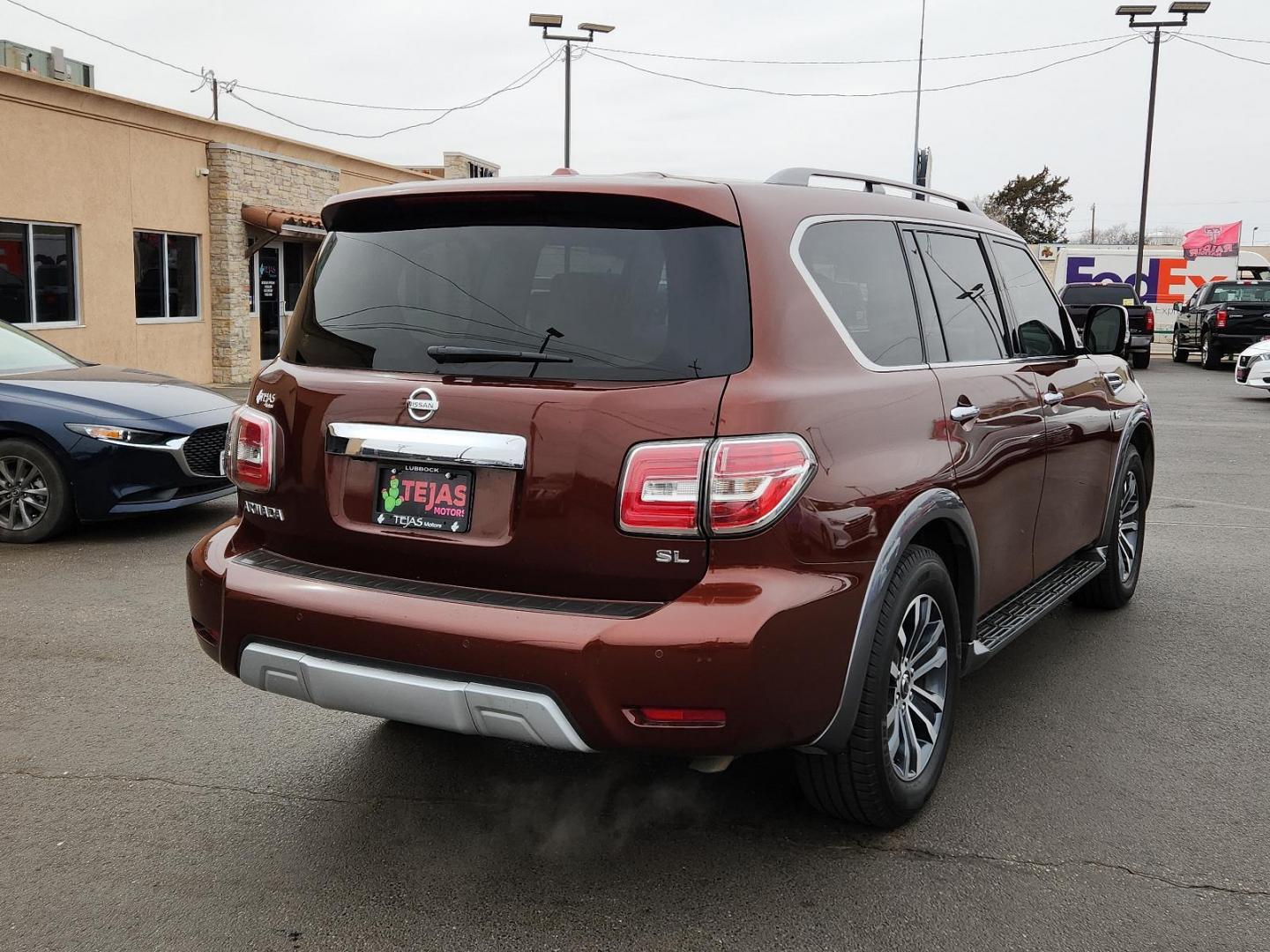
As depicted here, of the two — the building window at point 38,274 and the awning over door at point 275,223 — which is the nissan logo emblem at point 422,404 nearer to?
the building window at point 38,274

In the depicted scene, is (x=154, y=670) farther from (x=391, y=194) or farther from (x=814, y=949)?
(x=814, y=949)

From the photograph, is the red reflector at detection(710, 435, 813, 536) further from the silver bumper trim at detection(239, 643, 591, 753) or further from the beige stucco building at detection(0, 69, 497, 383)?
the beige stucco building at detection(0, 69, 497, 383)

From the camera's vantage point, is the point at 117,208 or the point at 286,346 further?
the point at 117,208

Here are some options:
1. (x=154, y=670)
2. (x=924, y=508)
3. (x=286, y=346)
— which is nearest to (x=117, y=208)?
(x=154, y=670)

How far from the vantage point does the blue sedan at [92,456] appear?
7.29 meters

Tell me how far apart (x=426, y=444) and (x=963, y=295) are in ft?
6.89

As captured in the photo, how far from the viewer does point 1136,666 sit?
16.8ft

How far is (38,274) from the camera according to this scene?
1655 cm

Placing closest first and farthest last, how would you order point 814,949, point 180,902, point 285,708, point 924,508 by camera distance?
Result: 1. point 814,949
2. point 180,902
3. point 924,508
4. point 285,708

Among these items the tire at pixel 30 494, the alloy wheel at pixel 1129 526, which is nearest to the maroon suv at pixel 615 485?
the alloy wheel at pixel 1129 526

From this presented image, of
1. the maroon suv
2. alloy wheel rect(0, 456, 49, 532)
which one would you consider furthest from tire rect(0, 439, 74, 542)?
the maroon suv

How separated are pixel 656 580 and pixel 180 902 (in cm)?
148

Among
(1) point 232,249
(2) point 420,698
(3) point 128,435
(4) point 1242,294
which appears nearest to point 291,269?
(1) point 232,249

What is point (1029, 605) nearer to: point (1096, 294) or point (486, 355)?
point (486, 355)
